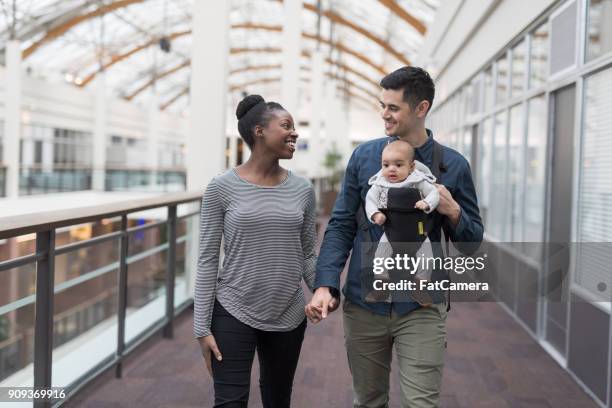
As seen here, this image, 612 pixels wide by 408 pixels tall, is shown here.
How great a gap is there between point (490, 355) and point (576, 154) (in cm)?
164

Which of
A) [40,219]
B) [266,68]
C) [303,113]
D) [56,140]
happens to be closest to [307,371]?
[40,219]

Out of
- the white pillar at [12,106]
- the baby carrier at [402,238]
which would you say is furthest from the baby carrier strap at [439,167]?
the white pillar at [12,106]

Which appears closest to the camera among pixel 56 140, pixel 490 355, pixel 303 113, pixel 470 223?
pixel 470 223

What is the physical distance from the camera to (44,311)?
301 centimetres

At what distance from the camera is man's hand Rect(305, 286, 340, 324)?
1871 millimetres

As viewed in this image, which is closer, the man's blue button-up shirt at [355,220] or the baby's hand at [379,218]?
the baby's hand at [379,218]

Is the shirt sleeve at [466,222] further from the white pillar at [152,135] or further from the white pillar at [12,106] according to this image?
the white pillar at [152,135]

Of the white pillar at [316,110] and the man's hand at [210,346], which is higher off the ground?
the white pillar at [316,110]

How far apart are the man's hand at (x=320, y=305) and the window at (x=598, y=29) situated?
2865 mm

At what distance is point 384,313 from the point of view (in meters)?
1.90

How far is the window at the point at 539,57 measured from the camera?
17.7ft

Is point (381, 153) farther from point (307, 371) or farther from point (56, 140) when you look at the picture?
point (56, 140)

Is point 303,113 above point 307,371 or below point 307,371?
above

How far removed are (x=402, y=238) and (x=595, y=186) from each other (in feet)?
9.27
